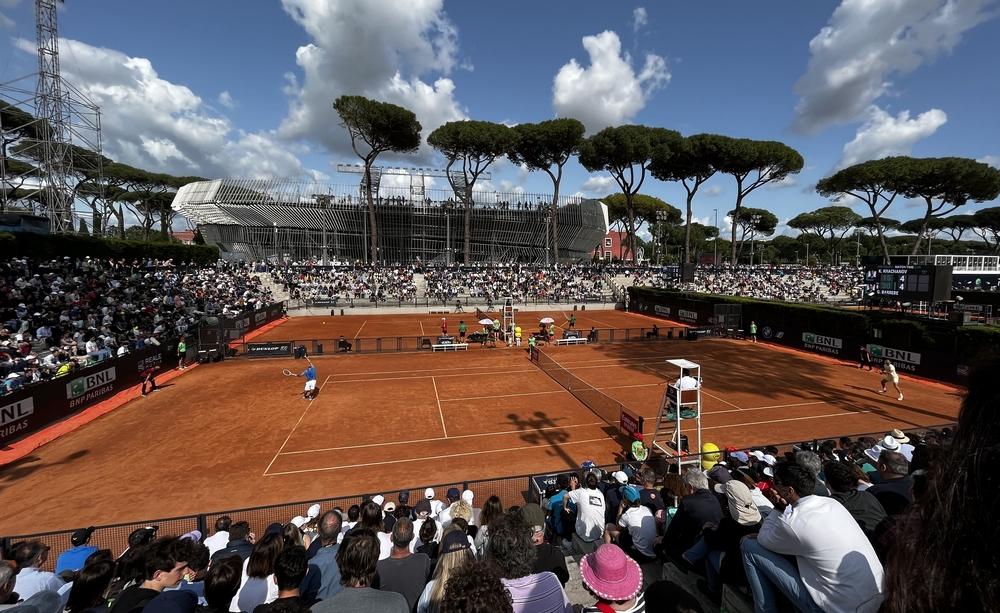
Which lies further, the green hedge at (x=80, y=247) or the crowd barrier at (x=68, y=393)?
the green hedge at (x=80, y=247)

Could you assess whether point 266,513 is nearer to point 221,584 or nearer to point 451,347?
point 221,584

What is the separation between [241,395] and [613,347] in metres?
24.1

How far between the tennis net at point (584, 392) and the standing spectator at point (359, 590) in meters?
13.9

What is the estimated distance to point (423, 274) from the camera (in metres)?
63.7

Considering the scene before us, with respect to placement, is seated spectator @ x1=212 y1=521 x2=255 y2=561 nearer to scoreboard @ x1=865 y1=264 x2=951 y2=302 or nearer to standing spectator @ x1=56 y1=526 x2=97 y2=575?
standing spectator @ x1=56 y1=526 x2=97 y2=575

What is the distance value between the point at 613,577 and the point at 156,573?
16.0 ft

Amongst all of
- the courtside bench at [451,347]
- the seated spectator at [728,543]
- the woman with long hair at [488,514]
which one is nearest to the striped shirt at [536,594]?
the seated spectator at [728,543]

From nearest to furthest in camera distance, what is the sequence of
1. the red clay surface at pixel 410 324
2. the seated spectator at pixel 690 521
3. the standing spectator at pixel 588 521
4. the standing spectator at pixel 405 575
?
1. the standing spectator at pixel 405 575
2. the seated spectator at pixel 690 521
3. the standing spectator at pixel 588 521
4. the red clay surface at pixel 410 324

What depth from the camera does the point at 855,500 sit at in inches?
201

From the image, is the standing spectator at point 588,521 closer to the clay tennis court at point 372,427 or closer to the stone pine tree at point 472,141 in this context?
the clay tennis court at point 372,427

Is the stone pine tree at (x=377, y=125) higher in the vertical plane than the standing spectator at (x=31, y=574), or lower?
higher

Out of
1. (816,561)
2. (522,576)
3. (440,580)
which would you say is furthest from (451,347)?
(816,561)

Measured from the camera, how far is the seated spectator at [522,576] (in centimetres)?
422

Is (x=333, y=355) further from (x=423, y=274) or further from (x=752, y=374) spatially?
(x=423, y=274)
